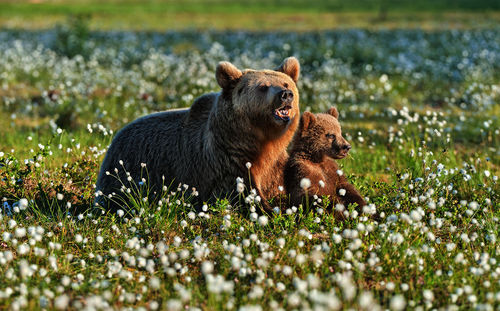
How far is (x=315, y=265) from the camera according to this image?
4.38m

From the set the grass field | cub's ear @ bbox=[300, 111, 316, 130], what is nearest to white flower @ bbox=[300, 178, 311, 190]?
the grass field

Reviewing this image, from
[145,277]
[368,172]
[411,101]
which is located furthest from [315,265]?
[411,101]

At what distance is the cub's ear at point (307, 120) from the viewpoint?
20.9ft

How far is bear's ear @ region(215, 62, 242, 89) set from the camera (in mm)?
5812

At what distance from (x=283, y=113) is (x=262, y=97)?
278 millimetres

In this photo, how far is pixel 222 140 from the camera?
231 inches

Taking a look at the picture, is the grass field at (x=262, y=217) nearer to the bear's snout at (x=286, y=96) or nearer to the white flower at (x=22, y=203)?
the white flower at (x=22, y=203)

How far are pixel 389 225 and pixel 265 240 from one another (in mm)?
1185

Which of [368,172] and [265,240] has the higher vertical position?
[265,240]

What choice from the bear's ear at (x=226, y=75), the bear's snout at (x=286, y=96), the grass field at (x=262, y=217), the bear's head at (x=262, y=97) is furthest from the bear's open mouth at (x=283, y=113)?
the grass field at (x=262, y=217)

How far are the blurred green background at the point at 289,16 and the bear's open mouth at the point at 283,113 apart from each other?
2110 centimetres

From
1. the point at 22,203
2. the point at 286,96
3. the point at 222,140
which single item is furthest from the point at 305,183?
the point at 22,203

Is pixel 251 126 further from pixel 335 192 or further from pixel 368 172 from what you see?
pixel 368 172

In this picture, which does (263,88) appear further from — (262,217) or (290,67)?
(262,217)
